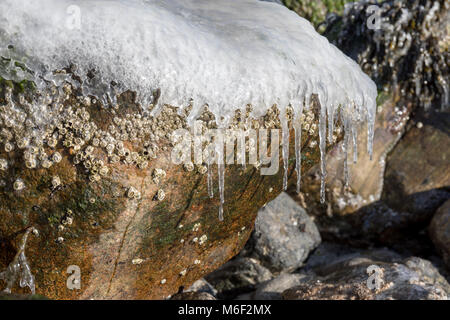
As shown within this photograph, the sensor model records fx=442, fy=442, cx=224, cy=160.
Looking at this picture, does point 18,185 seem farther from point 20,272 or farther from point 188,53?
point 188,53

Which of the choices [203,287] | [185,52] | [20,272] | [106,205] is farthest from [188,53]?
[203,287]

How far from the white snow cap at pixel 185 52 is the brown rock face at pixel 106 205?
22 centimetres

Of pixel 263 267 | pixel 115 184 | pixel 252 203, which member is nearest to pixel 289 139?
pixel 252 203

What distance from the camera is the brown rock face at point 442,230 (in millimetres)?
4108

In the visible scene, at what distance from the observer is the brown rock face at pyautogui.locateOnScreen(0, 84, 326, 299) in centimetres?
251

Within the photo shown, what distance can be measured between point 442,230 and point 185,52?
10.1 ft

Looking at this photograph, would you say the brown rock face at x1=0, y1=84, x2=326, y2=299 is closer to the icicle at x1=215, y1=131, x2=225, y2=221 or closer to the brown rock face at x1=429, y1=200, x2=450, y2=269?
the icicle at x1=215, y1=131, x2=225, y2=221

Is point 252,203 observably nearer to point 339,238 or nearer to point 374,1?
point 339,238

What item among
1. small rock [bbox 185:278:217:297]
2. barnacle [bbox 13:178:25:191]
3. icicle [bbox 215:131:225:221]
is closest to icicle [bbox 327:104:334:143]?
icicle [bbox 215:131:225:221]

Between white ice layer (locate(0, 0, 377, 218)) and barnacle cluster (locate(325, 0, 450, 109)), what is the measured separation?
5.18 feet

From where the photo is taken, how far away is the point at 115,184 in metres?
2.61
